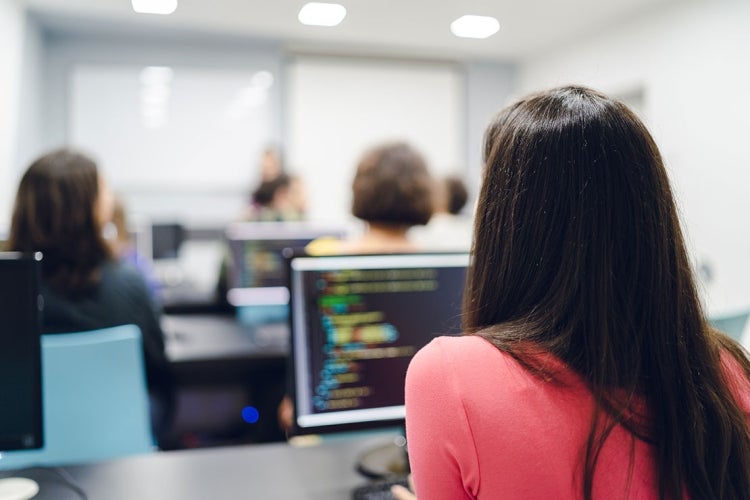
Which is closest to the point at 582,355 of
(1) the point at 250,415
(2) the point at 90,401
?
(2) the point at 90,401

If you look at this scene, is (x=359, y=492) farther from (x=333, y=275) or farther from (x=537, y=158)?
(x=537, y=158)

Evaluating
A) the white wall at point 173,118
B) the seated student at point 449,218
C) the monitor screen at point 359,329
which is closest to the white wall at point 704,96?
the monitor screen at point 359,329

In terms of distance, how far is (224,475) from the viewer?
1.12 m

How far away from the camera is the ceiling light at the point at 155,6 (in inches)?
57.4

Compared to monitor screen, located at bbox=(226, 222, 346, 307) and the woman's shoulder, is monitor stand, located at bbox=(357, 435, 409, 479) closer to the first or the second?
the woman's shoulder

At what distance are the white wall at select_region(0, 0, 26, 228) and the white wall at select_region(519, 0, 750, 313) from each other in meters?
2.27

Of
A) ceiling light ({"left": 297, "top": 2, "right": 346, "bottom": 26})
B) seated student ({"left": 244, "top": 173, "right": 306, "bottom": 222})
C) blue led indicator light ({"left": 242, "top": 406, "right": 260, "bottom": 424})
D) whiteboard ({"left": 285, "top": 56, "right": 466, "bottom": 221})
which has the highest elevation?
whiteboard ({"left": 285, "top": 56, "right": 466, "bottom": 221})

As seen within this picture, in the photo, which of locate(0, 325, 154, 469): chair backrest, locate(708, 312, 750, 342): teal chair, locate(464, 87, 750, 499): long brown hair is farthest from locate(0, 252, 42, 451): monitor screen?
locate(708, 312, 750, 342): teal chair

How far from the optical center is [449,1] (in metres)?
1.72

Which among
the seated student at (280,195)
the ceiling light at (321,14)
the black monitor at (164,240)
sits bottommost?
the black monitor at (164,240)

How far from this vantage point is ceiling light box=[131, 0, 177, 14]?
1458 millimetres

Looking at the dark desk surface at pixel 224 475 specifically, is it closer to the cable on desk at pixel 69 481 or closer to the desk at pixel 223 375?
the cable on desk at pixel 69 481

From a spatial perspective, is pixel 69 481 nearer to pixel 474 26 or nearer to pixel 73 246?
pixel 73 246

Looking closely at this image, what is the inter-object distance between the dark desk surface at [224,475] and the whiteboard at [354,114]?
14.4 ft
